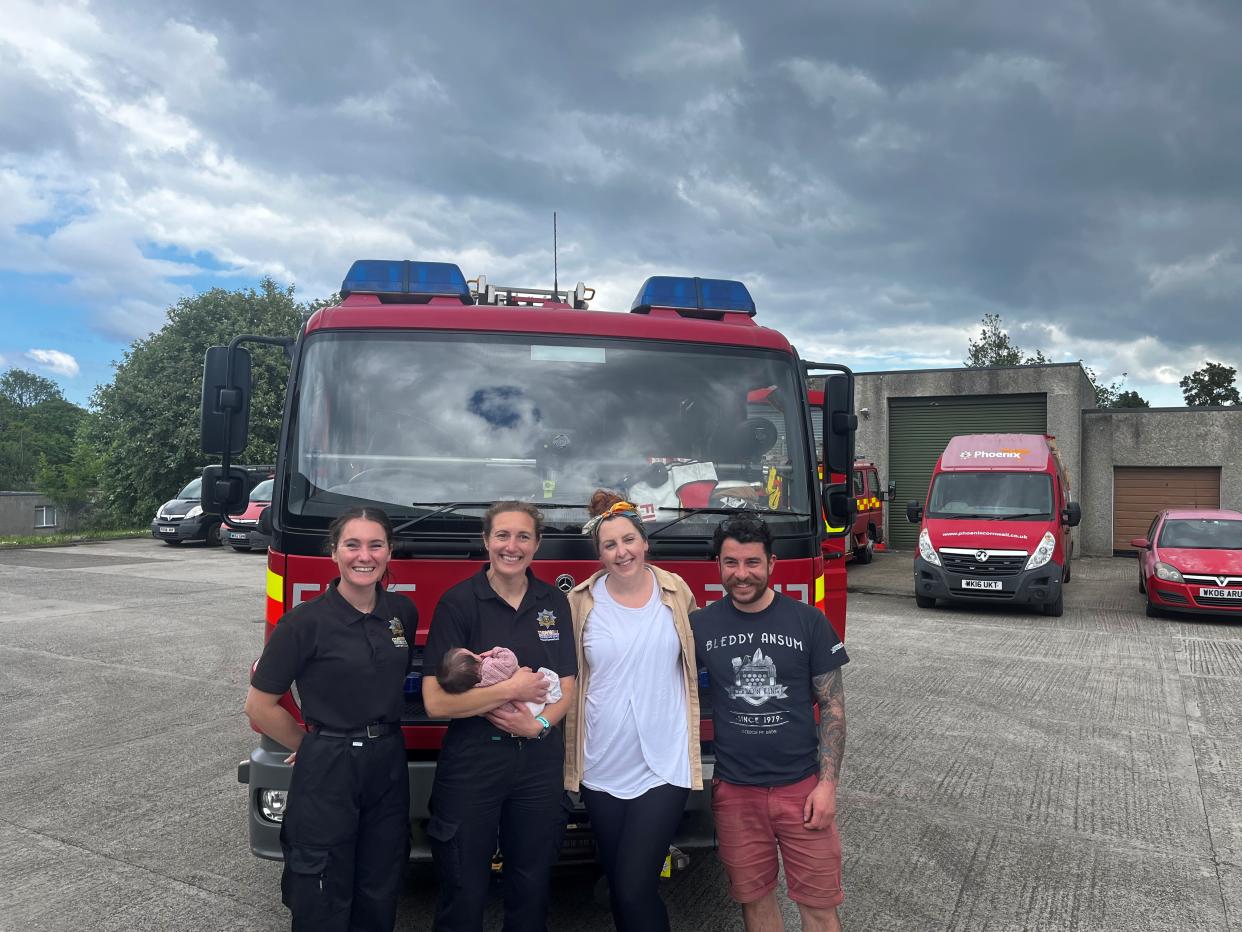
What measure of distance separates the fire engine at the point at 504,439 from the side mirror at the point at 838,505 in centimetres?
42

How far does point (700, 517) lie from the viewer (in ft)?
12.1

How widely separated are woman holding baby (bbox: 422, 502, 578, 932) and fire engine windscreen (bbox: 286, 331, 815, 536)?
70 centimetres

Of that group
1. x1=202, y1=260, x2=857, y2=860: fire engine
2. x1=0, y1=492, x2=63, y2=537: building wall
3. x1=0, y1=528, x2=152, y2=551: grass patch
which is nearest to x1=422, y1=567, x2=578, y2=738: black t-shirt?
x1=202, y1=260, x2=857, y2=860: fire engine

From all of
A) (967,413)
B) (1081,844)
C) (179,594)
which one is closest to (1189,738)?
(1081,844)

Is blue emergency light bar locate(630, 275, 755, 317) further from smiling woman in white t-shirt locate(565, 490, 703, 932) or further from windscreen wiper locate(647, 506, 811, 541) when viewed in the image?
smiling woman in white t-shirt locate(565, 490, 703, 932)

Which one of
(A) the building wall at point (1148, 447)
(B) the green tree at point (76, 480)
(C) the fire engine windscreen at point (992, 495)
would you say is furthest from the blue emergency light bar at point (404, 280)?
(B) the green tree at point (76, 480)

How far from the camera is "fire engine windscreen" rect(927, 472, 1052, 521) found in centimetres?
1298

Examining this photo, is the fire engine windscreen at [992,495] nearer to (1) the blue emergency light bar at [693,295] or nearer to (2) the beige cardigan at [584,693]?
(1) the blue emergency light bar at [693,295]

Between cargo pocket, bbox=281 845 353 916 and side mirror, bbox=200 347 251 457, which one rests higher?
side mirror, bbox=200 347 251 457

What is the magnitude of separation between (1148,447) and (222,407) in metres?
23.0

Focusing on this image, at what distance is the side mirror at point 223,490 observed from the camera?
4.05m

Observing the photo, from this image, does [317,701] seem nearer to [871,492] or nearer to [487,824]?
[487,824]

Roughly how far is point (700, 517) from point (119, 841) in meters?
3.34

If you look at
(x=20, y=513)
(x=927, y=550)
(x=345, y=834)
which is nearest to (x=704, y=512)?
(x=345, y=834)
